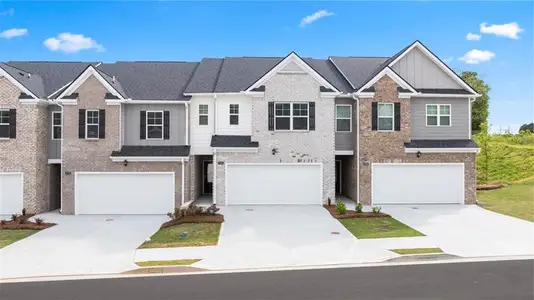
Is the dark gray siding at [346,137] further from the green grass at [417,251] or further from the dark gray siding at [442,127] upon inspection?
the green grass at [417,251]

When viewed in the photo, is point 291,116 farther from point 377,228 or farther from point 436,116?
point 436,116

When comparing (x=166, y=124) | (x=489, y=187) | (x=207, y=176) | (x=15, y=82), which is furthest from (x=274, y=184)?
(x=489, y=187)

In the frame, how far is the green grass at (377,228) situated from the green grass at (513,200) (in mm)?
6611

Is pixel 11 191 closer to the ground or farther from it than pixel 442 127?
closer to the ground

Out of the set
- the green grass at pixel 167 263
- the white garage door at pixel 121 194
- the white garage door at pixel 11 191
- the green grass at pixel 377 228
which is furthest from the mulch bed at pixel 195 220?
the white garage door at pixel 11 191

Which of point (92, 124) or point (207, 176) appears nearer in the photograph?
point (92, 124)

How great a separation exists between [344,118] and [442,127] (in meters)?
5.72

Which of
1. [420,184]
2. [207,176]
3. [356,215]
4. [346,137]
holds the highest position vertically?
[346,137]

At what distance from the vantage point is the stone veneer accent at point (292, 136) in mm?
19219

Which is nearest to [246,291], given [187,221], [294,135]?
[187,221]

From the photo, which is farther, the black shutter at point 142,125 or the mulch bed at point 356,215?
the black shutter at point 142,125

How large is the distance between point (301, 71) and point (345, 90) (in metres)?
3.17

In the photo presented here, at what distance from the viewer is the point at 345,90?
20703 millimetres

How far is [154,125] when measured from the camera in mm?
19703
